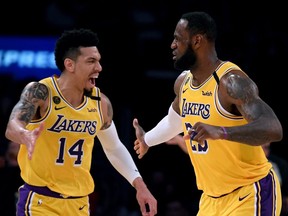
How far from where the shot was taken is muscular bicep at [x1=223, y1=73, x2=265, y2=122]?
19.5 feet

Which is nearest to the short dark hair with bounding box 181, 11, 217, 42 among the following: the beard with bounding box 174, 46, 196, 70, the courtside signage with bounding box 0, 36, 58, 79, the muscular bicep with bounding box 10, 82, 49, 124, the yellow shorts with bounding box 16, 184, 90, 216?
the beard with bounding box 174, 46, 196, 70

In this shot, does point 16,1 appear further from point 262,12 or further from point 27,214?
point 27,214

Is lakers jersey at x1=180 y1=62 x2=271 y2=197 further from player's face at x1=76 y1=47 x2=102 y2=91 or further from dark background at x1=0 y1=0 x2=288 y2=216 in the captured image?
dark background at x1=0 y1=0 x2=288 y2=216

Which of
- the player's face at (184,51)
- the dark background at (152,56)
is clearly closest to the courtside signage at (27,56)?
the dark background at (152,56)

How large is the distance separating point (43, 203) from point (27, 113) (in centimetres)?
72

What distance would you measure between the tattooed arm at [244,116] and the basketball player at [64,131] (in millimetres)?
1250

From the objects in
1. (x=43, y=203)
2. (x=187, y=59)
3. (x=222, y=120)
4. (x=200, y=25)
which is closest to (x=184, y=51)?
(x=187, y=59)

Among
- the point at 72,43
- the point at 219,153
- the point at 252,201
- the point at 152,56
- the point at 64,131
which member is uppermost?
the point at 152,56

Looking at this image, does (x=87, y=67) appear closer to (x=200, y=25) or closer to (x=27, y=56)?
(x=200, y=25)

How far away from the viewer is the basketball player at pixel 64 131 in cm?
673

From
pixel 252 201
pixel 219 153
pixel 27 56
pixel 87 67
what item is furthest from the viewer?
pixel 27 56

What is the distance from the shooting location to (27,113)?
256 inches

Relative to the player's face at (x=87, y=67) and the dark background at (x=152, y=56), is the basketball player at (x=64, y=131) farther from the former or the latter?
the dark background at (x=152, y=56)

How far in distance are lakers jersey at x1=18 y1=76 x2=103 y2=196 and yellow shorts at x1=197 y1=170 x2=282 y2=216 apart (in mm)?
1084
